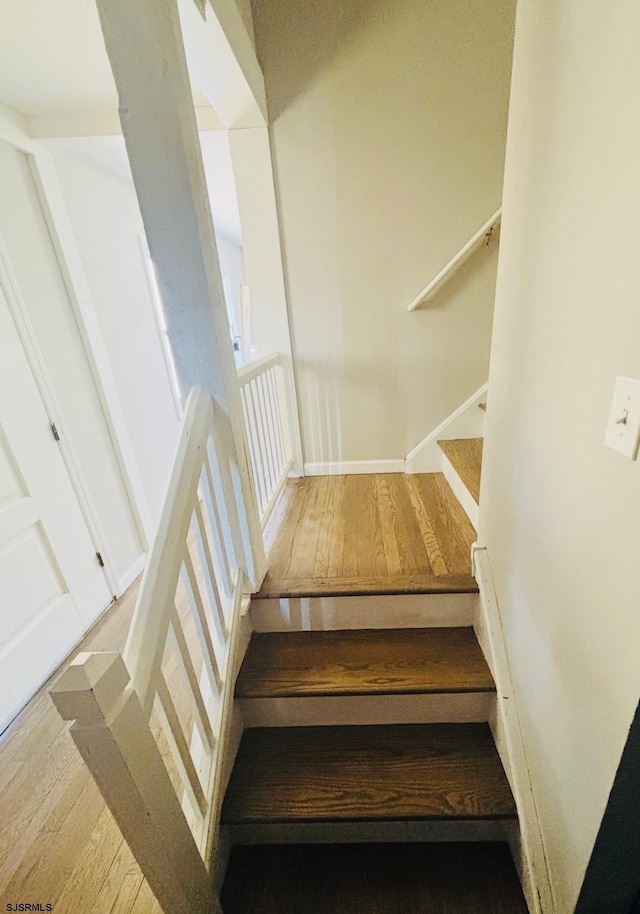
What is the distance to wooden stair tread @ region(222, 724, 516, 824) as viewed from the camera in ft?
3.51

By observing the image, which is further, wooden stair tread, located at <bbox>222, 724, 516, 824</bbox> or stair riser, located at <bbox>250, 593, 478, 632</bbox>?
stair riser, located at <bbox>250, 593, 478, 632</bbox>

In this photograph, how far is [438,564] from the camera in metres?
1.49

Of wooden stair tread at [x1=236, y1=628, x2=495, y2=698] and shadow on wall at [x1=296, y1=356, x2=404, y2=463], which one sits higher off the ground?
shadow on wall at [x1=296, y1=356, x2=404, y2=463]

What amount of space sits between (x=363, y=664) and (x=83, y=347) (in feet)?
7.05

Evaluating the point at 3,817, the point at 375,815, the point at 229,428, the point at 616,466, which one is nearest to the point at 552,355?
the point at 616,466

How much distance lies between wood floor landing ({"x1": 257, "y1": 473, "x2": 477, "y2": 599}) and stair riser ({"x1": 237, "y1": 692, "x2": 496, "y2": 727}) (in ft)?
1.10

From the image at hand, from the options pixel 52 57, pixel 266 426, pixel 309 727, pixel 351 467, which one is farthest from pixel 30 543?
pixel 52 57

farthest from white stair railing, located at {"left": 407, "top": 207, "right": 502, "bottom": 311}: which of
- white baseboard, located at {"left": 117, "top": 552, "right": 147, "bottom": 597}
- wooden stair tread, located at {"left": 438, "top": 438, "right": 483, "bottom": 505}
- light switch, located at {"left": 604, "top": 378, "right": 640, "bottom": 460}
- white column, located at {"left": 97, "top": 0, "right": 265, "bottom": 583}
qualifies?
white baseboard, located at {"left": 117, "top": 552, "right": 147, "bottom": 597}

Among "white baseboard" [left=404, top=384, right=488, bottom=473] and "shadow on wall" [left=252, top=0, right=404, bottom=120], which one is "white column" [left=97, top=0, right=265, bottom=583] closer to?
"shadow on wall" [left=252, top=0, right=404, bottom=120]

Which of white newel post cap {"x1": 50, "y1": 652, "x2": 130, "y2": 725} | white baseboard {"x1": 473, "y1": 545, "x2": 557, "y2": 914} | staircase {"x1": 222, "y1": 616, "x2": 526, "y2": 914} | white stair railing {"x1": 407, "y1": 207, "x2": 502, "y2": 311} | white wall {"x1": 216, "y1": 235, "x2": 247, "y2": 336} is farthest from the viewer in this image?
white wall {"x1": 216, "y1": 235, "x2": 247, "y2": 336}

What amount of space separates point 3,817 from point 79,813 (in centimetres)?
26

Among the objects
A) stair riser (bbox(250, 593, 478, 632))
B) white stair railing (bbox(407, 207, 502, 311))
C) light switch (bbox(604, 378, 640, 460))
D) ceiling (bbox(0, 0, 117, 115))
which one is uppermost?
ceiling (bbox(0, 0, 117, 115))

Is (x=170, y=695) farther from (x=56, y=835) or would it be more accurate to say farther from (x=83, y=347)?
(x=83, y=347)

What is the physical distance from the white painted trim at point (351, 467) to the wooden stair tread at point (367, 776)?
53.9 inches
